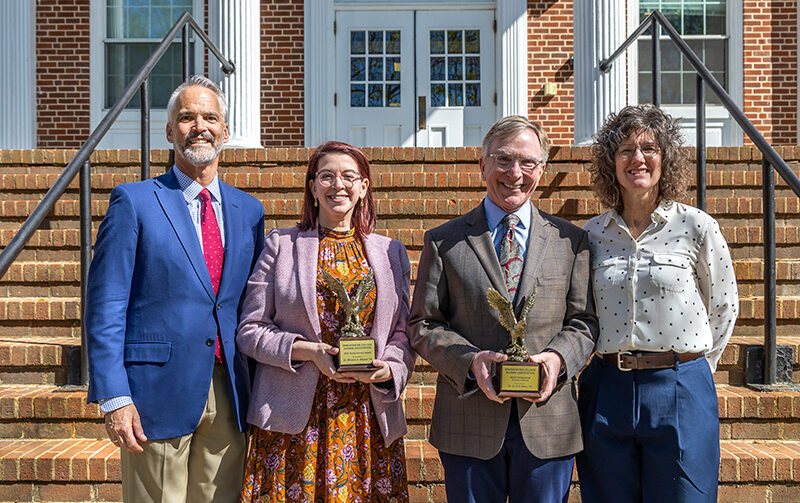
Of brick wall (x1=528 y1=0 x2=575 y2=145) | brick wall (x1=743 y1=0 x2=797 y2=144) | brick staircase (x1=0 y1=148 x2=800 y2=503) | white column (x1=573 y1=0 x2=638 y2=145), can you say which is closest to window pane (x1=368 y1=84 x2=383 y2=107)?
brick wall (x1=528 y1=0 x2=575 y2=145)

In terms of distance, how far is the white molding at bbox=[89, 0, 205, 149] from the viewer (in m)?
8.41

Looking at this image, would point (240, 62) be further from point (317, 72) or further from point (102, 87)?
point (102, 87)

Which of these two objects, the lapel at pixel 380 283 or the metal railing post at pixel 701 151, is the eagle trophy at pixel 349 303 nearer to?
the lapel at pixel 380 283

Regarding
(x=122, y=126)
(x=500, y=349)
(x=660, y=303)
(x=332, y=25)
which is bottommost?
(x=500, y=349)

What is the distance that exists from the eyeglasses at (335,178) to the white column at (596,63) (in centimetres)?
466

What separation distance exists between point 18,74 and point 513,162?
7761 mm

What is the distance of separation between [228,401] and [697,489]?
1608 mm

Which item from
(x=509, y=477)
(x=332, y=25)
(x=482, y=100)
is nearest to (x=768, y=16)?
(x=482, y=100)

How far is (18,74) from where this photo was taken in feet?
26.5

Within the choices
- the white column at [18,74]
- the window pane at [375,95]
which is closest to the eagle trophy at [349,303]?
the window pane at [375,95]

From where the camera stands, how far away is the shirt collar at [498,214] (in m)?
2.40

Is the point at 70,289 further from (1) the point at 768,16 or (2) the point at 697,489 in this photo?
(1) the point at 768,16

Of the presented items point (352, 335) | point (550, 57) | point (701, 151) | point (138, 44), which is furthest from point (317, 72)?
point (352, 335)

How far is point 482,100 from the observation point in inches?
335
